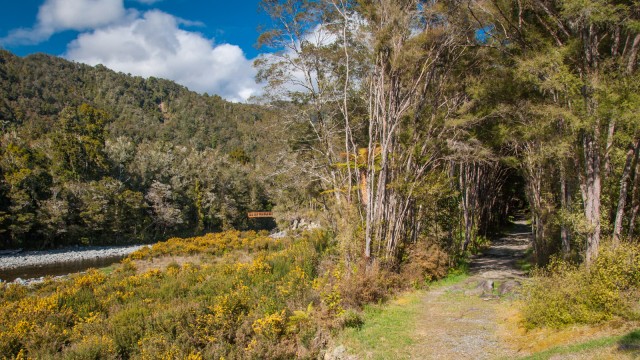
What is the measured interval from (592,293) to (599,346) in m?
1.26

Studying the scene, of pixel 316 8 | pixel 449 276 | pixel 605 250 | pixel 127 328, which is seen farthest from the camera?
pixel 316 8

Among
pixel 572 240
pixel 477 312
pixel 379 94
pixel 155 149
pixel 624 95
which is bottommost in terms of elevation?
pixel 477 312

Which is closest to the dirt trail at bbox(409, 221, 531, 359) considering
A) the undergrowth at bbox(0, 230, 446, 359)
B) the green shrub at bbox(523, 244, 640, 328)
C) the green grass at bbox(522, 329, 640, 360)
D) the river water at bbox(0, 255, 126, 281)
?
the green grass at bbox(522, 329, 640, 360)

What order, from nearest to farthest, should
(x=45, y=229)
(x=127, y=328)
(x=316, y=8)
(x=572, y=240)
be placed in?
(x=127, y=328) → (x=572, y=240) → (x=316, y=8) → (x=45, y=229)

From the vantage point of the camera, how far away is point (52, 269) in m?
23.6

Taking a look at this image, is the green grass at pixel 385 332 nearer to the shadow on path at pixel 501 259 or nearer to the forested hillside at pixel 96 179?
the shadow on path at pixel 501 259

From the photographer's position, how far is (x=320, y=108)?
1584cm

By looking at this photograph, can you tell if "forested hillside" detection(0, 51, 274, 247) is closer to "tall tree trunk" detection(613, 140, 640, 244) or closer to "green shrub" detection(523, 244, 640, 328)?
"tall tree trunk" detection(613, 140, 640, 244)

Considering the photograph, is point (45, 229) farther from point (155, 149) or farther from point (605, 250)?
point (605, 250)

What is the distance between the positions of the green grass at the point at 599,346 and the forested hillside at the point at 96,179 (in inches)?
567

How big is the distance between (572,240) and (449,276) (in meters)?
3.41

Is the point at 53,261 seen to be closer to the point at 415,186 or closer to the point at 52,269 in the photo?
the point at 52,269

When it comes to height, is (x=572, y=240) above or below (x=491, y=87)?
below

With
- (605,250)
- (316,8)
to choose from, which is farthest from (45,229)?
(605,250)
